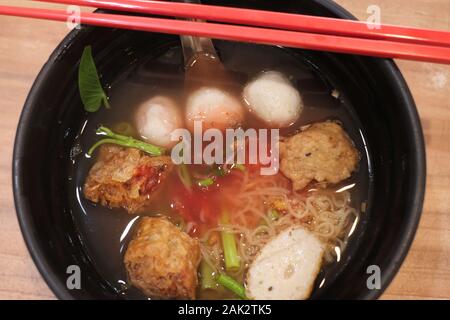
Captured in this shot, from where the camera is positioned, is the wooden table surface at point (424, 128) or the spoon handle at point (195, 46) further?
the spoon handle at point (195, 46)

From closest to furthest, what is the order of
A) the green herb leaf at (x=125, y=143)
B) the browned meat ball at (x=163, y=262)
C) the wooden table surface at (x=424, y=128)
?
the browned meat ball at (x=163, y=262) → the wooden table surface at (x=424, y=128) → the green herb leaf at (x=125, y=143)

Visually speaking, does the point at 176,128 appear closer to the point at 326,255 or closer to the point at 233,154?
the point at 233,154

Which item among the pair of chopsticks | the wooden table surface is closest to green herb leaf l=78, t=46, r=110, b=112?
the pair of chopsticks

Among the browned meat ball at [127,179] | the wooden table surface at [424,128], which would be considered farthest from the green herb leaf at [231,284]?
the wooden table surface at [424,128]

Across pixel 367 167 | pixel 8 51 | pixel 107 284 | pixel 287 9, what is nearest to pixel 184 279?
pixel 107 284

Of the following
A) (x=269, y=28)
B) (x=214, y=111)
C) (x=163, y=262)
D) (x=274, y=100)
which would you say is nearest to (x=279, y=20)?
(x=269, y=28)

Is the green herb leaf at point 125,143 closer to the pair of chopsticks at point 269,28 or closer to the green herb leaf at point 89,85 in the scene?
the green herb leaf at point 89,85
